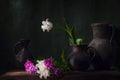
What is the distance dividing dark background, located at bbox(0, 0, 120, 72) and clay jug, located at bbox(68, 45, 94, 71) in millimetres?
352

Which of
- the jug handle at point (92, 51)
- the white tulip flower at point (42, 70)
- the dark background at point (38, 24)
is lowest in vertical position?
the white tulip flower at point (42, 70)

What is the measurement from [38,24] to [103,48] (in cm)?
58

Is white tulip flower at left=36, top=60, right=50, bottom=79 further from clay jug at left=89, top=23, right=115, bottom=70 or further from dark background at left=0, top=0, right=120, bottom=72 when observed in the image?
dark background at left=0, top=0, right=120, bottom=72

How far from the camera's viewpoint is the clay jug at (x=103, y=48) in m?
2.03

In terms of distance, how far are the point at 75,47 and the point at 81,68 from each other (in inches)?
5.3

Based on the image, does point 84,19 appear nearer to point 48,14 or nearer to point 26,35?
point 48,14

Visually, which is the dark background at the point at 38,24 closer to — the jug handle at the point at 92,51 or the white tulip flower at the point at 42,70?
the jug handle at the point at 92,51

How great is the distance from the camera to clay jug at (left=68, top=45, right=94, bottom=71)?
197cm

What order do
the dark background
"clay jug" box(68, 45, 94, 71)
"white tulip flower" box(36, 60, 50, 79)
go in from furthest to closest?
the dark background
"clay jug" box(68, 45, 94, 71)
"white tulip flower" box(36, 60, 50, 79)

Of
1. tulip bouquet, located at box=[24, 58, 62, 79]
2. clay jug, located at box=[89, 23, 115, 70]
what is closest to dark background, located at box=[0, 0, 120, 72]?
clay jug, located at box=[89, 23, 115, 70]

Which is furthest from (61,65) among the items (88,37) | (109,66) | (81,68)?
(88,37)

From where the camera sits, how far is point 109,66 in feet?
6.70

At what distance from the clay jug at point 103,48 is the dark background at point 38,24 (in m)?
0.25

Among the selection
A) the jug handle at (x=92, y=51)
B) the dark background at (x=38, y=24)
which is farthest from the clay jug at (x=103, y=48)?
the dark background at (x=38, y=24)
